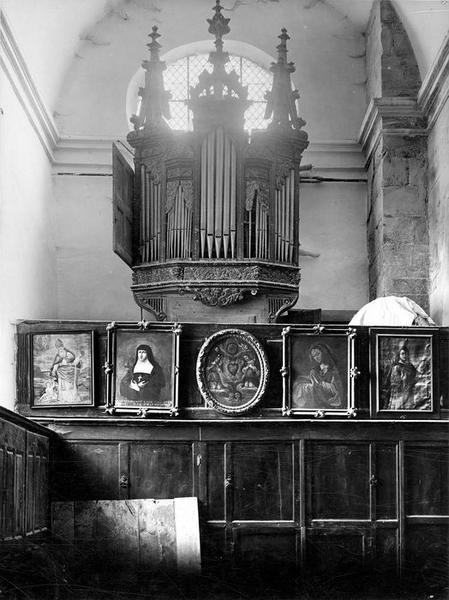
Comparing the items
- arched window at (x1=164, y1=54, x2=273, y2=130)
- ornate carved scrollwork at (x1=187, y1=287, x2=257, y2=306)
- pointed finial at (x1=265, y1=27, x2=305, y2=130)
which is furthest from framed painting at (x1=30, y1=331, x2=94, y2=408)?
arched window at (x1=164, y1=54, x2=273, y2=130)

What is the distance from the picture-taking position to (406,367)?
34.0 feet

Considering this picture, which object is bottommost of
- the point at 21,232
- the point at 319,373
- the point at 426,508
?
the point at 426,508

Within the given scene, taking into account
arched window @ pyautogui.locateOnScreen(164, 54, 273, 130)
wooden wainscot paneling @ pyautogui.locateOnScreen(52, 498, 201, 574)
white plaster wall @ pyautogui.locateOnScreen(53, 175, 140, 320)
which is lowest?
wooden wainscot paneling @ pyautogui.locateOnScreen(52, 498, 201, 574)

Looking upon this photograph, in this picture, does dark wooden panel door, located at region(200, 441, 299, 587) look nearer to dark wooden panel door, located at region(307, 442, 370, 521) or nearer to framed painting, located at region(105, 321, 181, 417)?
dark wooden panel door, located at region(307, 442, 370, 521)

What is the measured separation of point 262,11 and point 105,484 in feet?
21.1

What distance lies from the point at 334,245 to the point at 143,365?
3.69m

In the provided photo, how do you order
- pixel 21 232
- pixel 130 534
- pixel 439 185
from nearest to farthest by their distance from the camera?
1. pixel 130 534
2. pixel 21 232
3. pixel 439 185

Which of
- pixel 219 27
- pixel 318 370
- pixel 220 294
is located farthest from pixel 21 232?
pixel 318 370

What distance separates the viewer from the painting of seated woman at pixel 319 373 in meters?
10.3

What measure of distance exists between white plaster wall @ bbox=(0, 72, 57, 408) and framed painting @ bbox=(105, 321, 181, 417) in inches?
40.7

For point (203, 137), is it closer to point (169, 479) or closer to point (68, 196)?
point (68, 196)

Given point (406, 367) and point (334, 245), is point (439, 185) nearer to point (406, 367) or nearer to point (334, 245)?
point (334, 245)

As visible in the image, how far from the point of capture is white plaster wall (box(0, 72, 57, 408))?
978 cm

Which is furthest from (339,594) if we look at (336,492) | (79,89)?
(79,89)
